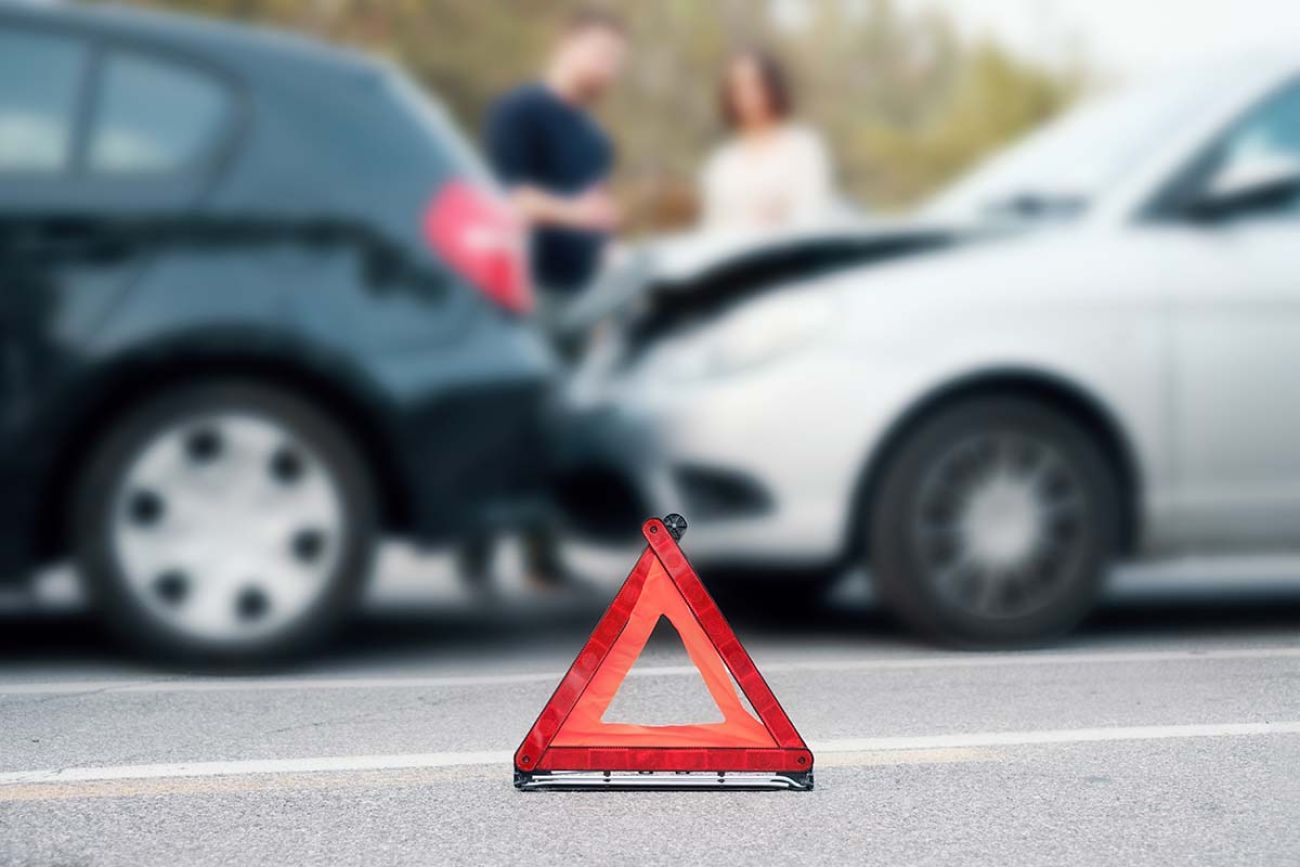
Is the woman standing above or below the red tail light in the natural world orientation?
above

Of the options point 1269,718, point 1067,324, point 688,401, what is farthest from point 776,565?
point 1269,718

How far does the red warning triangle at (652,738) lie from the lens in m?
3.79

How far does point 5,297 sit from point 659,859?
102 inches

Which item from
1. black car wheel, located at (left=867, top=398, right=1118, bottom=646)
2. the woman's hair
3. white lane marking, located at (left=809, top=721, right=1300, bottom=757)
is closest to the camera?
white lane marking, located at (left=809, top=721, right=1300, bottom=757)

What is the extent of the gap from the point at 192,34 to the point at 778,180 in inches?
117

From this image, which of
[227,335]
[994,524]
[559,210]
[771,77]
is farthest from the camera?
[771,77]

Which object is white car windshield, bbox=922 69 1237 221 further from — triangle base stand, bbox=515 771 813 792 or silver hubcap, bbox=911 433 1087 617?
triangle base stand, bbox=515 771 813 792

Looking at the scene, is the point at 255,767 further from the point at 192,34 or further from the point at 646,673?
the point at 192,34

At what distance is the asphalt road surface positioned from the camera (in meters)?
3.39

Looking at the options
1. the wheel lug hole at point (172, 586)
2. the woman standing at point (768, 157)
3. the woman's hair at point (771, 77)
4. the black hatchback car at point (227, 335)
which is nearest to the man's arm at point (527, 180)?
the woman standing at point (768, 157)

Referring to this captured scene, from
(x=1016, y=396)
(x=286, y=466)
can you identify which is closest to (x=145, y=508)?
(x=286, y=466)

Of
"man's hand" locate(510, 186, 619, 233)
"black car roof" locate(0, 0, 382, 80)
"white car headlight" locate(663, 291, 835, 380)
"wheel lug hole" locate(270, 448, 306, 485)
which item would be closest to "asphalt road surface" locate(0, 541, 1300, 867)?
"wheel lug hole" locate(270, 448, 306, 485)

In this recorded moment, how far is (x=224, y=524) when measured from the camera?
5.06 metres

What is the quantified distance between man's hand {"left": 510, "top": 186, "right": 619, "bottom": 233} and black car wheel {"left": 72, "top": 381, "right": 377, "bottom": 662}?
214cm
